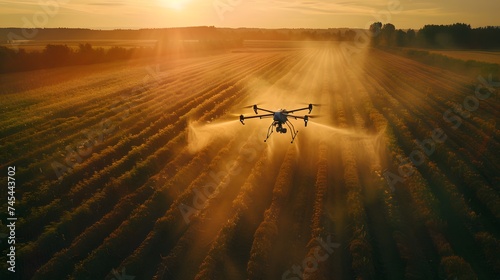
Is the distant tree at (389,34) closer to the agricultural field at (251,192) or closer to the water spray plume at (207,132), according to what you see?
the agricultural field at (251,192)

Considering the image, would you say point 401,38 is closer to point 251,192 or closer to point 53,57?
point 53,57

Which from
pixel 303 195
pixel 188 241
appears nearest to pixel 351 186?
pixel 303 195

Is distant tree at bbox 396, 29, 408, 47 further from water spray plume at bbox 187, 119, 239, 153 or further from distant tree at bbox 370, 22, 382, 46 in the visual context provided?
water spray plume at bbox 187, 119, 239, 153

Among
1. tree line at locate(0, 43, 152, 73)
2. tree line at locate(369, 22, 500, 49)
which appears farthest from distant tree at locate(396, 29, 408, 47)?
tree line at locate(0, 43, 152, 73)

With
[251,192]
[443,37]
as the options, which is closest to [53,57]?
[251,192]

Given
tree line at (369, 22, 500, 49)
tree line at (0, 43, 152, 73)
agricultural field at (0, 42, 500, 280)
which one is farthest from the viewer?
tree line at (369, 22, 500, 49)

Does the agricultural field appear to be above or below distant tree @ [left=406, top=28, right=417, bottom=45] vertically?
below
